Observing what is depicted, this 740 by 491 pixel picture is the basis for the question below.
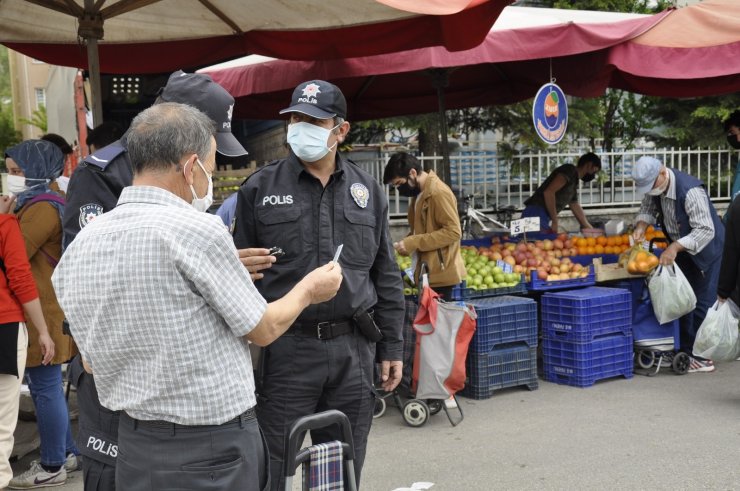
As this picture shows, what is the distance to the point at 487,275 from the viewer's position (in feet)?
22.0

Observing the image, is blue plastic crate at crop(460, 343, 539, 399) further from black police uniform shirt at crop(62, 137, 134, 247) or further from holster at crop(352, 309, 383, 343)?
black police uniform shirt at crop(62, 137, 134, 247)

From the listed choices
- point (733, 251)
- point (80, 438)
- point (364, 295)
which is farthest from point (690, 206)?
point (80, 438)

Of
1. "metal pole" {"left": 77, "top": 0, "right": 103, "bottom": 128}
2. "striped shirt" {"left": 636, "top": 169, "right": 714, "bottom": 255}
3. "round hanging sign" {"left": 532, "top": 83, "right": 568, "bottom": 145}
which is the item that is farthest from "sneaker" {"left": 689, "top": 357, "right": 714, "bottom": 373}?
"metal pole" {"left": 77, "top": 0, "right": 103, "bottom": 128}

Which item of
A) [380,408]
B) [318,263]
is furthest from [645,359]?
[318,263]

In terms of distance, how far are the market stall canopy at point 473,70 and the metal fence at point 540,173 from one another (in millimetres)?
2730

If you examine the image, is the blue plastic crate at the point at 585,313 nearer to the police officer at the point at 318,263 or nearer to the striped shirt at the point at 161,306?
the police officer at the point at 318,263

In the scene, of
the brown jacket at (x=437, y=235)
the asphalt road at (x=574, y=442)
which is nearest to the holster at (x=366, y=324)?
the asphalt road at (x=574, y=442)

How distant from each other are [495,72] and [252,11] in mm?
4493

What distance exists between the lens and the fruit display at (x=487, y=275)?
21.7ft

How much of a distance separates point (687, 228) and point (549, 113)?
171cm

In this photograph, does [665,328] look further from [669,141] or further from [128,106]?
[669,141]

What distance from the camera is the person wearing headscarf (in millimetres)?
4426

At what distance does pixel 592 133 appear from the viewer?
14891 millimetres

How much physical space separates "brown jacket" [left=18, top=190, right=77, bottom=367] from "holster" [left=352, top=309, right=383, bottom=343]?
223 centimetres
